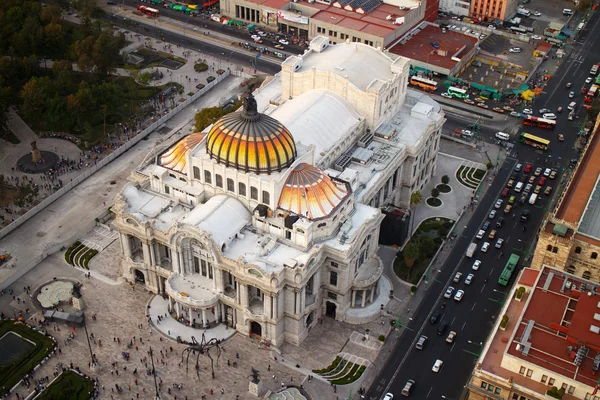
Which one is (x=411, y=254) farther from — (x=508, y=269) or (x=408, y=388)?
(x=408, y=388)

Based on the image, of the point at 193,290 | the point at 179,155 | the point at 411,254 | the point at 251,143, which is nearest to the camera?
the point at 251,143

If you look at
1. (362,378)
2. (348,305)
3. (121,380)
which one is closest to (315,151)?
(348,305)

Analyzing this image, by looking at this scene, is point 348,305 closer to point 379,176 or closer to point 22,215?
point 379,176

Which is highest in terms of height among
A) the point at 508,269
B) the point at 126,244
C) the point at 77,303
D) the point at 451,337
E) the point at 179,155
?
the point at 179,155

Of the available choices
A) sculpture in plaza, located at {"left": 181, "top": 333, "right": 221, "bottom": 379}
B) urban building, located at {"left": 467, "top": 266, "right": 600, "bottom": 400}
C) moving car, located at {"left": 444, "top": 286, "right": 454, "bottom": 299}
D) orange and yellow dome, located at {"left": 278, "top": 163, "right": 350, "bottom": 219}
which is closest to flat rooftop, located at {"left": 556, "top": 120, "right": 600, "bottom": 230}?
urban building, located at {"left": 467, "top": 266, "right": 600, "bottom": 400}

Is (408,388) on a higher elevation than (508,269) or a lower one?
lower

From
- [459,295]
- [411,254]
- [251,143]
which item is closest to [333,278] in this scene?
[411,254]
